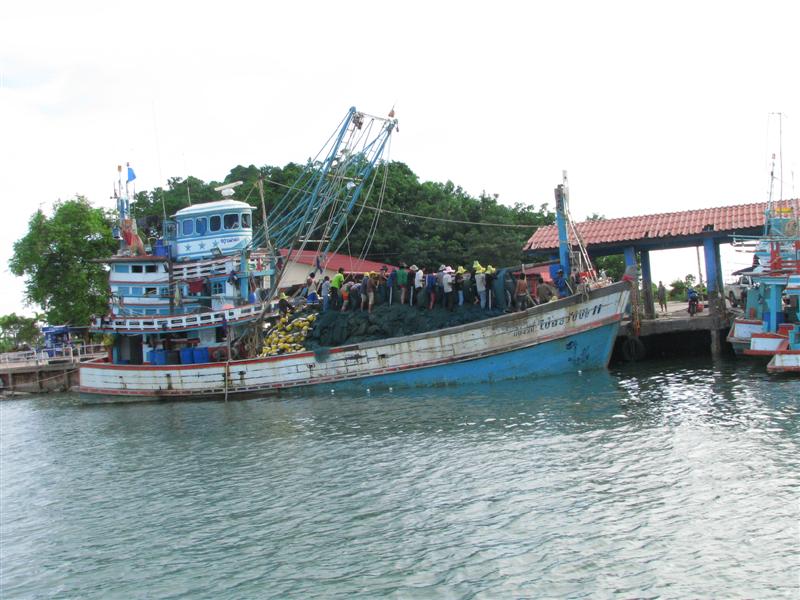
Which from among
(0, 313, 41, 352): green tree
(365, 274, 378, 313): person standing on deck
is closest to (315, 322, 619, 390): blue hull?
(365, 274, 378, 313): person standing on deck

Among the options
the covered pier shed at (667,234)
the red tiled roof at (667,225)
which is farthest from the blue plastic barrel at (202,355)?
the red tiled roof at (667,225)

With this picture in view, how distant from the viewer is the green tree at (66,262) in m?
45.6

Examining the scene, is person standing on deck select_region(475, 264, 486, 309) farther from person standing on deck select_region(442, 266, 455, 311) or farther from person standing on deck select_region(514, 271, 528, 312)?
person standing on deck select_region(514, 271, 528, 312)

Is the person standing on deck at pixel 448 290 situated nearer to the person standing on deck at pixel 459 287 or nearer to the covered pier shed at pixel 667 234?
the person standing on deck at pixel 459 287

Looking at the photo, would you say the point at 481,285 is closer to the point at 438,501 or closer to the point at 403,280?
the point at 403,280

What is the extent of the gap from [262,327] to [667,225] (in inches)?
636

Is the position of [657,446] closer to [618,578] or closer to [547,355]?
[618,578]

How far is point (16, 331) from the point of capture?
71812 millimetres

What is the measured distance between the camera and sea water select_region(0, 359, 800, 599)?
1029cm

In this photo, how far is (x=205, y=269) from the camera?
30.3 m

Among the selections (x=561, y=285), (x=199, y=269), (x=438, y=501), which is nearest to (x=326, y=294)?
(x=199, y=269)

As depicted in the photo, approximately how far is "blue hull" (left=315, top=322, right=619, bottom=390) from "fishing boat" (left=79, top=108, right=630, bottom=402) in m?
0.03

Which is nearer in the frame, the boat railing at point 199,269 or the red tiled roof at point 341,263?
the boat railing at point 199,269

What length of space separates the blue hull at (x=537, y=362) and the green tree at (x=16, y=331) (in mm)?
47812
